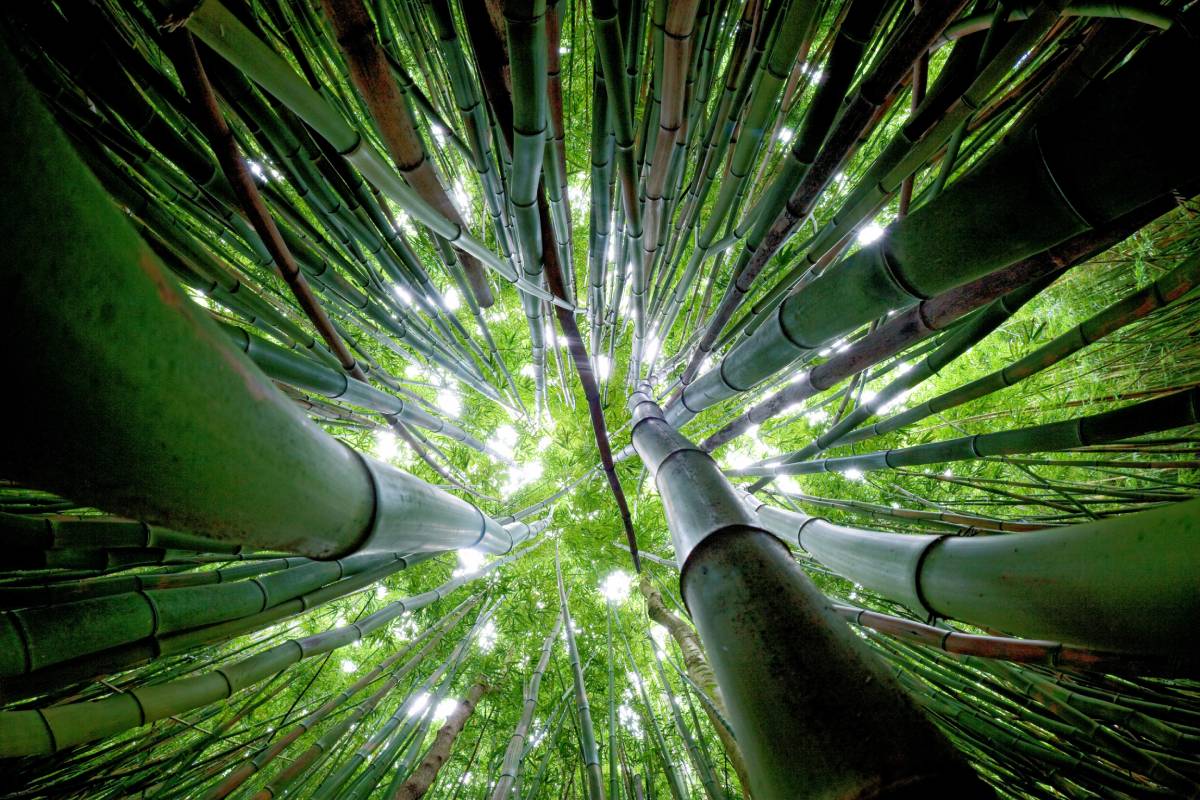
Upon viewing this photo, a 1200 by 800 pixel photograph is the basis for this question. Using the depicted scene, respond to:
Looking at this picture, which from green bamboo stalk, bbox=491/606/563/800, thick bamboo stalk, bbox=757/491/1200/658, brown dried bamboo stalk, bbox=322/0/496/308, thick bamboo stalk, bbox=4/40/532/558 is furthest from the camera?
green bamboo stalk, bbox=491/606/563/800

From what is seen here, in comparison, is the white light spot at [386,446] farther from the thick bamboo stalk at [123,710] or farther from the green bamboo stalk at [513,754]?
the thick bamboo stalk at [123,710]

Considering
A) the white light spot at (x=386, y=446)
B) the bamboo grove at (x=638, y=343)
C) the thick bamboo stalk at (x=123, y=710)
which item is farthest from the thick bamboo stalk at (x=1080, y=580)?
the white light spot at (x=386, y=446)

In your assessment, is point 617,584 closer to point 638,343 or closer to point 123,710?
point 638,343

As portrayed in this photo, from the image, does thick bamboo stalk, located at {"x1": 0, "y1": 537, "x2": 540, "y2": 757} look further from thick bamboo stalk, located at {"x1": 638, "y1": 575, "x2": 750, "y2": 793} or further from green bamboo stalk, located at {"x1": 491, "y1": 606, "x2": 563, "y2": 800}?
thick bamboo stalk, located at {"x1": 638, "y1": 575, "x2": 750, "y2": 793}

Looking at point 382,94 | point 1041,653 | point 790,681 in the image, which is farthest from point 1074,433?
point 382,94

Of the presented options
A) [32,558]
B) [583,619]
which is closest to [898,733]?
[32,558]

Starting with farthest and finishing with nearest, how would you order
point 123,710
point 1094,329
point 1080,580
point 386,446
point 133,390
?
point 386,446 < point 1094,329 < point 123,710 < point 1080,580 < point 133,390

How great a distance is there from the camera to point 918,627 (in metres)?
1.18

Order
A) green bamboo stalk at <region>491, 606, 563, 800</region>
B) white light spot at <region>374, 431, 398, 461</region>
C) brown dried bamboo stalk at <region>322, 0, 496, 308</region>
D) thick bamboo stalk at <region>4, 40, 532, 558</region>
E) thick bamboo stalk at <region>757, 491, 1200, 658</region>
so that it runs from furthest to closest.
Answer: white light spot at <region>374, 431, 398, 461</region>, green bamboo stalk at <region>491, 606, 563, 800</region>, brown dried bamboo stalk at <region>322, 0, 496, 308</region>, thick bamboo stalk at <region>757, 491, 1200, 658</region>, thick bamboo stalk at <region>4, 40, 532, 558</region>

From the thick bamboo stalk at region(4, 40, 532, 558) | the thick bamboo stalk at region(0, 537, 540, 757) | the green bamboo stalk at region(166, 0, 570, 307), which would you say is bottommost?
the thick bamboo stalk at region(0, 537, 540, 757)

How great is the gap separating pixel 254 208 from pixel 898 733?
48.8 inches

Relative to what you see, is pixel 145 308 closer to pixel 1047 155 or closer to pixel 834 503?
pixel 1047 155

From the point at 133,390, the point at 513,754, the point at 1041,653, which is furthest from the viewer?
the point at 513,754

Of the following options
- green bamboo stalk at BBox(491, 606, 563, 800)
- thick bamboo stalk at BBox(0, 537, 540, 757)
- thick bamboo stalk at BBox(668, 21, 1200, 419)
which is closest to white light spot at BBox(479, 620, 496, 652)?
green bamboo stalk at BBox(491, 606, 563, 800)
